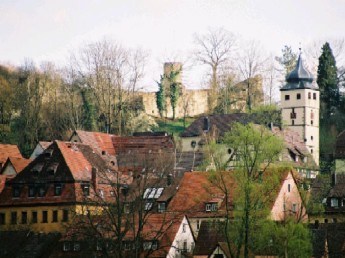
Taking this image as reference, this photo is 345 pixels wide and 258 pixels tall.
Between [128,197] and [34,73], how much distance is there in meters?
50.9

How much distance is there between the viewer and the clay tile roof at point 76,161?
3816 inches

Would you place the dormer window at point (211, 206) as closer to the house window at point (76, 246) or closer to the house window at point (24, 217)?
the house window at point (76, 246)

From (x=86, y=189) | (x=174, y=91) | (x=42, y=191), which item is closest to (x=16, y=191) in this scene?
(x=42, y=191)

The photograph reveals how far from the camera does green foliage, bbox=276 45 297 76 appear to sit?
5428 inches

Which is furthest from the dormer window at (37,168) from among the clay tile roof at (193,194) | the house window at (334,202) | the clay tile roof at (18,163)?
the house window at (334,202)

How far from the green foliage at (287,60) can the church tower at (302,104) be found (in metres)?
9.94

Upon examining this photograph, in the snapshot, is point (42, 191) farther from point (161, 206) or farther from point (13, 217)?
point (161, 206)

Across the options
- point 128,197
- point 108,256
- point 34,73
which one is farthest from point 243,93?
point 108,256

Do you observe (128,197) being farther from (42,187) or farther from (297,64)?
(297,64)

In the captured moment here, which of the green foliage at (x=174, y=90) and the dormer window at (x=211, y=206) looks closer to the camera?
the dormer window at (x=211, y=206)

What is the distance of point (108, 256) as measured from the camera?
70125 millimetres

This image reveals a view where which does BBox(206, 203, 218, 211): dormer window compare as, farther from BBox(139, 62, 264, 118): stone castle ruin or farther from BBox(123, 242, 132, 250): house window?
BBox(139, 62, 264, 118): stone castle ruin

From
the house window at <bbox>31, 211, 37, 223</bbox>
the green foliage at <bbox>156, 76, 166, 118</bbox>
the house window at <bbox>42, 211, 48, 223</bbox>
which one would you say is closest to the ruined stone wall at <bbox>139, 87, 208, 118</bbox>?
the green foliage at <bbox>156, 76, 166, 118</bbox>

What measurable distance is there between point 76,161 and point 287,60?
4578 cm
